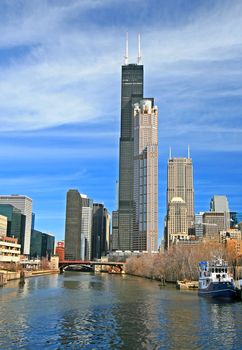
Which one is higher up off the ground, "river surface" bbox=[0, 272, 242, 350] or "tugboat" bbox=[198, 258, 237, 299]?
"tugboat" bbox=[198, 258, 237, 299]

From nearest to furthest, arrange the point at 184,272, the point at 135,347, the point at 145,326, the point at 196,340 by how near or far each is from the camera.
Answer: the point at 135,347, the point at 196,340, the point at 145,326, the point at 184,272

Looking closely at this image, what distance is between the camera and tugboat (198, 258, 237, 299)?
94875mm

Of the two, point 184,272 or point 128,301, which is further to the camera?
point 184,272

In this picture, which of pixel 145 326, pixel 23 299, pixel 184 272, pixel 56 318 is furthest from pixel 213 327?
pixel 184 272

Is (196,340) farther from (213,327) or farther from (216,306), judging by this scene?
(216,306)

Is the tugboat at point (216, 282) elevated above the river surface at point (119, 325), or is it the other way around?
the tugboat at point (216, 282)

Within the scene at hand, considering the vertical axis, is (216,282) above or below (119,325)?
above

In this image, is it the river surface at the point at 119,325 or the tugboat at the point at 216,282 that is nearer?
the river surface at the point at 119,325

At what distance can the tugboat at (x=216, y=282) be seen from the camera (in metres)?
94.9

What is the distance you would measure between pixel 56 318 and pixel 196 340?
75.6 feet

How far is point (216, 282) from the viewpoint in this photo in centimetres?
9806

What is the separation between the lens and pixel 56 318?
64.5 m

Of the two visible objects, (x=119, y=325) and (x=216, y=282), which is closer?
(x=119, y=325)

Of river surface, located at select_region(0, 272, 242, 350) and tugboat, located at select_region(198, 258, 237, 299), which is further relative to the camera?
tugboat, located at select_region(198, 258, 237, 299)
